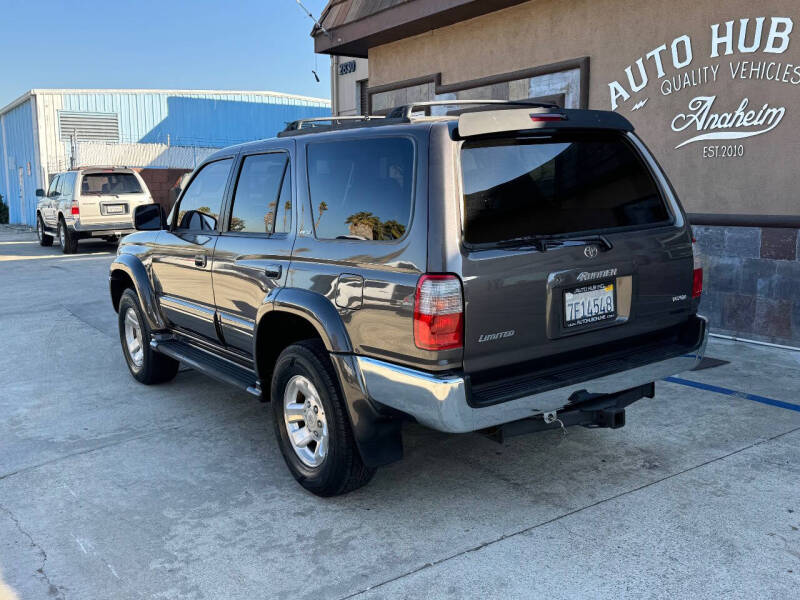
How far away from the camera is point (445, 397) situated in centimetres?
311

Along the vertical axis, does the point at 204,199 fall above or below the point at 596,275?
above

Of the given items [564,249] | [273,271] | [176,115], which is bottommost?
[273,271]

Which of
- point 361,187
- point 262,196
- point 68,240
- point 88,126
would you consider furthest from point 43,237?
point 361,187

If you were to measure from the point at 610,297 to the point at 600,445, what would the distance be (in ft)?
4.16

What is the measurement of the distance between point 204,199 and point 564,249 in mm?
2746

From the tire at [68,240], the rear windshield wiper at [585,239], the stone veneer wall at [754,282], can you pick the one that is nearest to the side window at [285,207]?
the rear windshield wiper at [585,239]

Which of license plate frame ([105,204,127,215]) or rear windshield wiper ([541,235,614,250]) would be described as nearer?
rear windshield wiper ([541,235,614,250])

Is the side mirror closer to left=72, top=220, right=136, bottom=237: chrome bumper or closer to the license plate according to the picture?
the license plate

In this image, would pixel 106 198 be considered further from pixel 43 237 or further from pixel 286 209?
pixel 286 209

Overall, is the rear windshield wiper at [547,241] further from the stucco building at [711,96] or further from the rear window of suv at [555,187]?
the stucco building at [711,96]

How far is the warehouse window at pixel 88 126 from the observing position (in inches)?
1225

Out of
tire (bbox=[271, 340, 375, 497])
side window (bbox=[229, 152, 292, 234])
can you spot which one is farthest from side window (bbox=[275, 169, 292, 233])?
tire (bbox=[271, 340, 375, 497])

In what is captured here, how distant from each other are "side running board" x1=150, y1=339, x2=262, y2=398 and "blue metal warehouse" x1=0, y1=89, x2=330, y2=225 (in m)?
26.5

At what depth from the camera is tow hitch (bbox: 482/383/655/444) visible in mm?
3455
